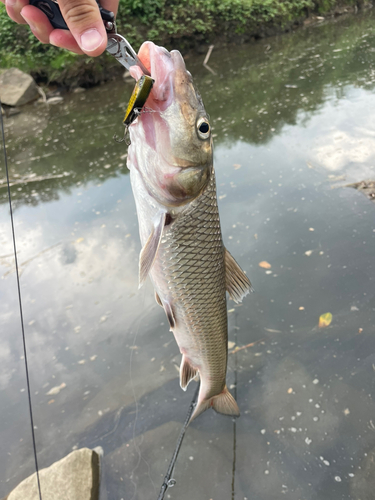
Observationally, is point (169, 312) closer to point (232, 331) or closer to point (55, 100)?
point (232, 331)

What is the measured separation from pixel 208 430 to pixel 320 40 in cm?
1296

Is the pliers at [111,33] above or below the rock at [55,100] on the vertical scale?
above

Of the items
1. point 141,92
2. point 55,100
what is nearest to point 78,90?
point 55,100

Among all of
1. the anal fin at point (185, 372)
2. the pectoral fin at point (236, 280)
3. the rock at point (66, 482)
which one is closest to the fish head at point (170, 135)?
the pectoral fin at point (236, 280)

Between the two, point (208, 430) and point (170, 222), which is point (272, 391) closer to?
point (208, 430)

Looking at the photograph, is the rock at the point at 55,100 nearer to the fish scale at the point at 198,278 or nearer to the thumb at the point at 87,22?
A: the thumb at the point at 87,22

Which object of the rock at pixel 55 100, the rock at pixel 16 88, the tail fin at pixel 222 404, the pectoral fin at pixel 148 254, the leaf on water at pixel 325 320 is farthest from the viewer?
the rock at pixel 55 100

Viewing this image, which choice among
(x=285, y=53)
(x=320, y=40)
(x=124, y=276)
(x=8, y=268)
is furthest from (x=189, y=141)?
(x=320, y=40)

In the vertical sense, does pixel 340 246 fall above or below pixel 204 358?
below

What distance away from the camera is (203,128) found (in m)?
1.25

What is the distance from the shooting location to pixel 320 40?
38.5 feet

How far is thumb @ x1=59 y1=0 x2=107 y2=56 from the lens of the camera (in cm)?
118

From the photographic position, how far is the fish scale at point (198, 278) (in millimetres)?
1454

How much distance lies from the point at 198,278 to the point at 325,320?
1466mm
